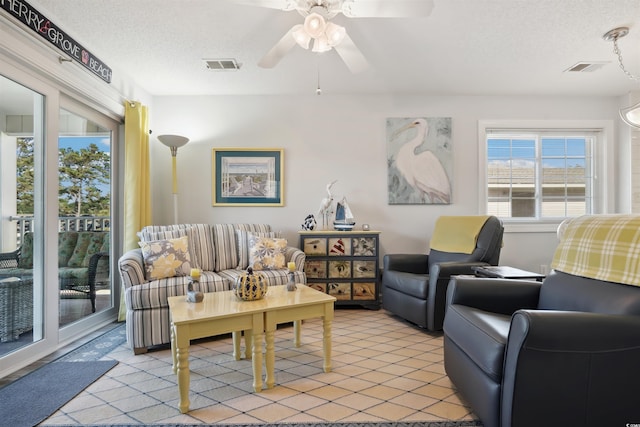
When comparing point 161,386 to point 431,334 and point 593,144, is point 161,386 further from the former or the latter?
point 593,144

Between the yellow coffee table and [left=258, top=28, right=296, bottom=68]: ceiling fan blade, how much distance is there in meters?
1.58

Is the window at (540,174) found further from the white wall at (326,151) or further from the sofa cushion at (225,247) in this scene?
the sofa cushion at (225,247)

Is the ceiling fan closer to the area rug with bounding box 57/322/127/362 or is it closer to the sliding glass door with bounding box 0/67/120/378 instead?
the sliding glass door with bounding box 0/67/120/378

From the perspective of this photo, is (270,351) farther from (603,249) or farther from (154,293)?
(603,249)

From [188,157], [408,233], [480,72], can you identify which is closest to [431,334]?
[408,233]

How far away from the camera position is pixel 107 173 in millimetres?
3760

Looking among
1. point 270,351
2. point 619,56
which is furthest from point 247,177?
point 619,56

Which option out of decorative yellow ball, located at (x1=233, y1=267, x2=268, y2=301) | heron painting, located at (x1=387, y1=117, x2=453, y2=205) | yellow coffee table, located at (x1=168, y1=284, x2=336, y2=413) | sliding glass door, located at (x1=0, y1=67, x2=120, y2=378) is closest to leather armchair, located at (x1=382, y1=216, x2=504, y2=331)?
heron painting, located at (x1=387, y1=117, x2=453, y2=205)

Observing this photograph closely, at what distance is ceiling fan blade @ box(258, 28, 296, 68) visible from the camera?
7.55ft

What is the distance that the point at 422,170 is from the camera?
4.49m

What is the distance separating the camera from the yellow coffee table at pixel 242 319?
196 cm

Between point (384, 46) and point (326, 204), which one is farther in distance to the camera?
point (326, 204)

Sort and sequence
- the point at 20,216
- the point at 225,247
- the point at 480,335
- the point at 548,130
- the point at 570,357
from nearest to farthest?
the point at 570,357 < the point at 480,335 < the point at 20,216 < the point at 225,247 < the point at 548,130

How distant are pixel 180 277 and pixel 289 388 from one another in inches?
58.6
